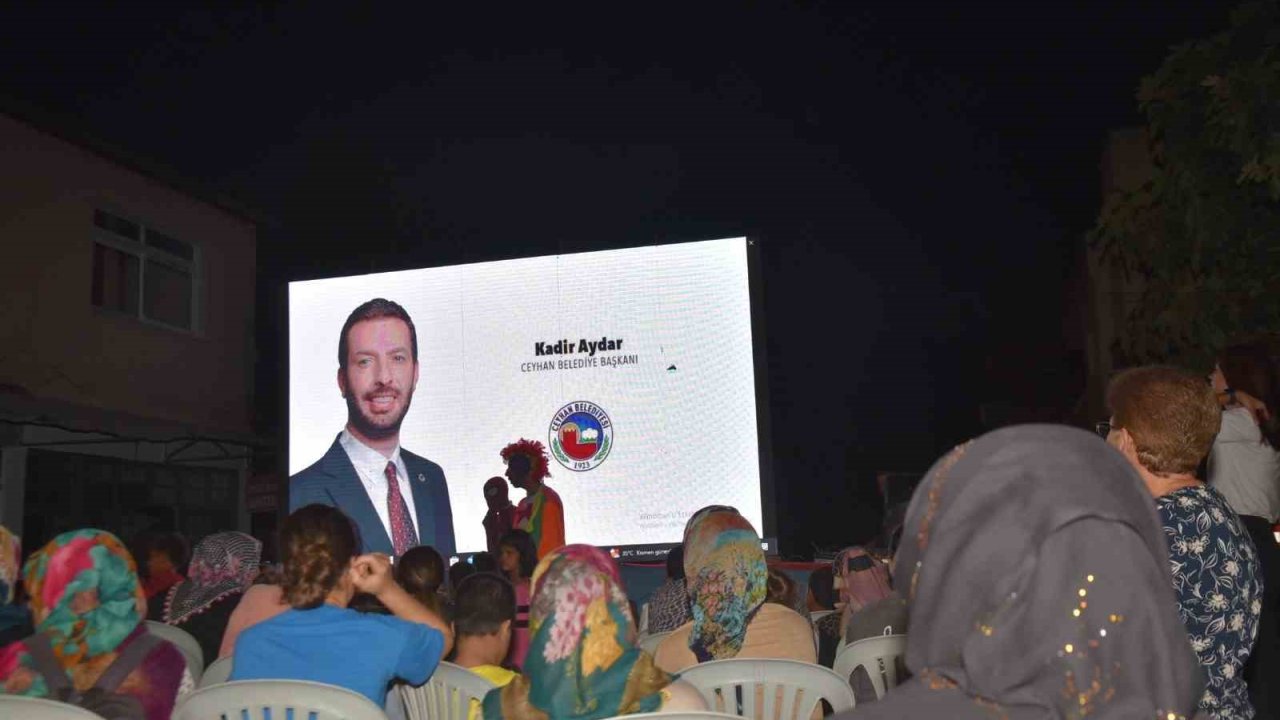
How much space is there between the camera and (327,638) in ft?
8.36

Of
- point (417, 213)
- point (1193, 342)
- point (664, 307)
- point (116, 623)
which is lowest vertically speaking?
point (116, 623)

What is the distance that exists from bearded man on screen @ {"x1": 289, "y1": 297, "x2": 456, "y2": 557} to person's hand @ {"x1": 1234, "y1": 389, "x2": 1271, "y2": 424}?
5.86 metres

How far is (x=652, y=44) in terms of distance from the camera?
10.2 metres

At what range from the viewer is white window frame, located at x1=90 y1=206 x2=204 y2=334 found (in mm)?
11320

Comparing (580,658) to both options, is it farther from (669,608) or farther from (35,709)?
(669,608)

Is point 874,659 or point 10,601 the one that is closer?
point 10,601

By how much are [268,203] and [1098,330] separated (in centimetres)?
919

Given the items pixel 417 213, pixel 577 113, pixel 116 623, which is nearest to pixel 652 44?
pixel 577 113

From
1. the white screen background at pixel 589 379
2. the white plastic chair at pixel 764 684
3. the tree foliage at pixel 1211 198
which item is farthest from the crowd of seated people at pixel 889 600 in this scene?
the white screen background at pixel 589 379

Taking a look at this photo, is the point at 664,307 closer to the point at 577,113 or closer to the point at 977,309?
the point at 577,113

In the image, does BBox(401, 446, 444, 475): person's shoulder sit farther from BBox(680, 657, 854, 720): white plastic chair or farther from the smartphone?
BBox(680, 657, 854, 720): white plastic chair

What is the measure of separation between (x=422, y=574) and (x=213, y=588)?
855 mm

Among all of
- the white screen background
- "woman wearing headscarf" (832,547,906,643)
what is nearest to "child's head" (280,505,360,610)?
"woman wearing headscarf" (832,547,906,643)

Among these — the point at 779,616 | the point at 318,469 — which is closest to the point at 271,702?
the point at 779,616
